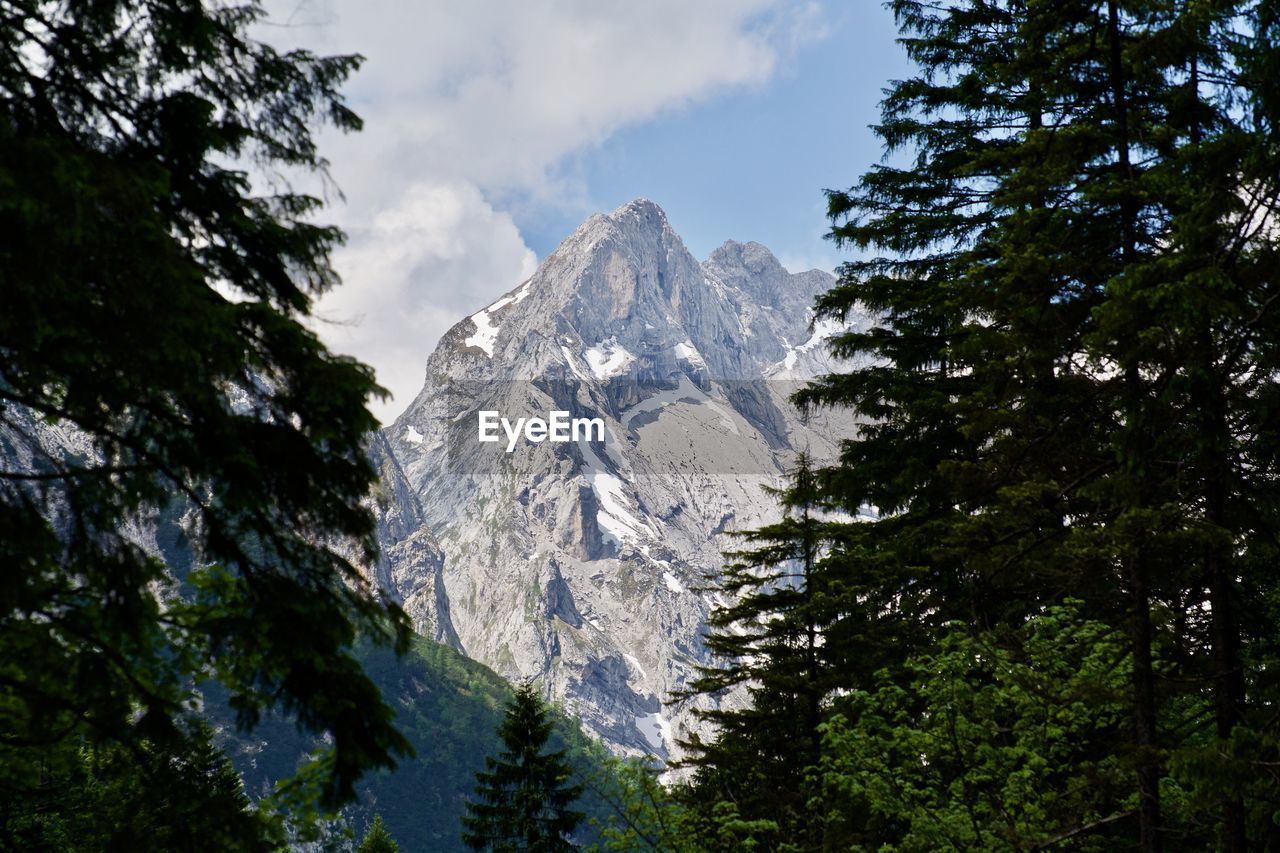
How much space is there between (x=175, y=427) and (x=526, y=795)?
2057 centimetres

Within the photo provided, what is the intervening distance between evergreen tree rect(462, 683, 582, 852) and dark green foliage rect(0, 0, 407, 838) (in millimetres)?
→ 18810

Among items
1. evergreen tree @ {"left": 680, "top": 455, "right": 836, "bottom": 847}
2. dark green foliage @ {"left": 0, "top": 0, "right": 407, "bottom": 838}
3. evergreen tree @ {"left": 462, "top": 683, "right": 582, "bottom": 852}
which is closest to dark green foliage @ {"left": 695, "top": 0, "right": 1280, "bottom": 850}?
evergreen tree @ {"left": 680, "top": 455, "right": 836, "bottom": 847}

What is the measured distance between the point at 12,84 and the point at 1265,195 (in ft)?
24.4

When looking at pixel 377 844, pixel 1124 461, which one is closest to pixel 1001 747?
pixel 1124 461

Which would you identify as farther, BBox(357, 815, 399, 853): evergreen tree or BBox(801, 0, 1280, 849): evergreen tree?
BBox(357, 815, 399, 853): evergreen tree

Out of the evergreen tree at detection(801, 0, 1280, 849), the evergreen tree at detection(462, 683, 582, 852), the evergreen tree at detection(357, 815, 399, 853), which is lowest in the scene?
the evergreen tree at detection(357, 815, 399, 853)

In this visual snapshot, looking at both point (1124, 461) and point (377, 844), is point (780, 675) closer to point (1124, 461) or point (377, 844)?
point (1124, 461)

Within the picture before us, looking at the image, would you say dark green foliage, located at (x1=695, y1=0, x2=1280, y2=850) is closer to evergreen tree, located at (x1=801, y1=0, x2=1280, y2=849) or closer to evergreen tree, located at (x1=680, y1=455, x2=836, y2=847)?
evergreen tree, located at (x1=801, y1=0, x2=1280, y2=849)

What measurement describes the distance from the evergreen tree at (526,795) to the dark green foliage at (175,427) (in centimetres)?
1881

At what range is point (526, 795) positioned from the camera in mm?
23953

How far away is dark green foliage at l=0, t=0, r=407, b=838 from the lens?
4957 mm

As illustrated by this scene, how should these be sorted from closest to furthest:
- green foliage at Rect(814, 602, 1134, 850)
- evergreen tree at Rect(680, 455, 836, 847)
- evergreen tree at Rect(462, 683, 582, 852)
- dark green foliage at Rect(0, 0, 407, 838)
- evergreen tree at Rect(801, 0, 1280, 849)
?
dark green foliage at Rect(0, 0, 407, 838)
evergreen tree at Rect(801, 0, 1280, 849)
green foliage at Rect(814, 602, 1134, 850)
evergreen tree at Rect(680, 455, 836, 847)
evergreen tree at Rect(462, 683, 582, 852)

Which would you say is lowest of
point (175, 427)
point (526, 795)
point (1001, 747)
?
point (526, 795)

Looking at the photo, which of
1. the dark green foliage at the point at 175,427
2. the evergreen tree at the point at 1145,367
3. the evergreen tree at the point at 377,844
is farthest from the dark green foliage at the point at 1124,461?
the evergreen tree at the point at 377,844
